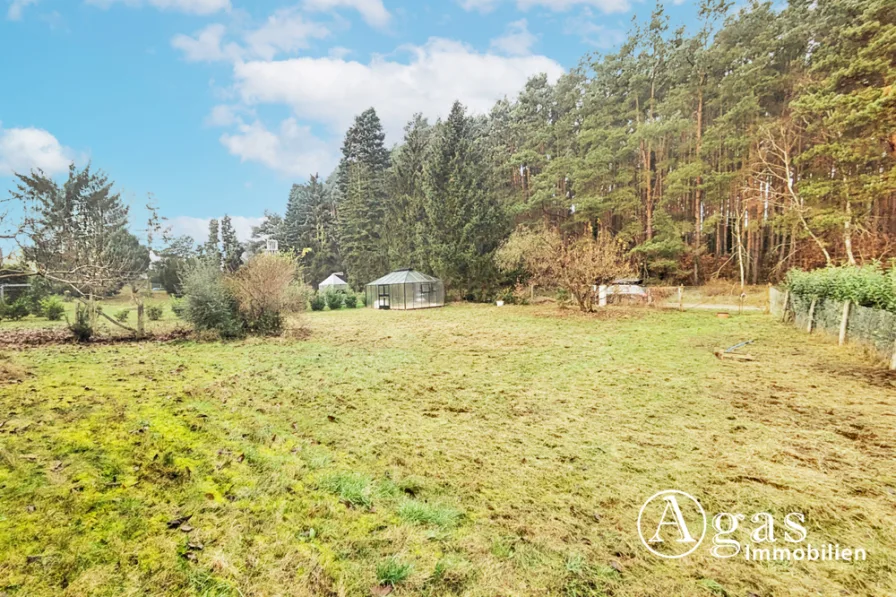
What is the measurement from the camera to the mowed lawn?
6.18ft

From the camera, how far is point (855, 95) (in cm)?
1517

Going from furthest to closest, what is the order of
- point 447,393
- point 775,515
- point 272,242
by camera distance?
point 272,242 < point 447,393 < point 775,515

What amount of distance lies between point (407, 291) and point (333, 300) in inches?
189

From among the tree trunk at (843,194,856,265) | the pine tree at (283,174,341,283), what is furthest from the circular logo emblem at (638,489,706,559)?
the pine tree at (283,174,341,283)

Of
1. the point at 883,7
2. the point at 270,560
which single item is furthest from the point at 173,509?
the point at 883,7

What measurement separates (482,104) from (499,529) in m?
40.5

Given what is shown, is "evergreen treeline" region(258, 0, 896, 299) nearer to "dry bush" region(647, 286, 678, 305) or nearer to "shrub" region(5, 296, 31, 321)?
"dry bush" region(647, 286, 678, 305)

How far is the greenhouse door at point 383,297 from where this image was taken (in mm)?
22766

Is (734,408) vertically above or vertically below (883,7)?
below

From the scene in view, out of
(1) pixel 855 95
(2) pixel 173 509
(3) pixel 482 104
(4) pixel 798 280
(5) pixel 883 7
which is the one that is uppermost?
(3) pixel 482 104

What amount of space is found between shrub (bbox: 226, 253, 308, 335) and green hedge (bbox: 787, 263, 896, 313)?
45.2ft

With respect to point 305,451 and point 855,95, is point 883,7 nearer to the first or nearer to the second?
point 855,95

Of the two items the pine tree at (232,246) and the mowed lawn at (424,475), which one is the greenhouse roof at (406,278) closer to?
the pine tree at (232,246)

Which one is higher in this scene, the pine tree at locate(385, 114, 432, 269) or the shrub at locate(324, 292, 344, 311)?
the pine tree at locate(385, 114, 432, 269)
